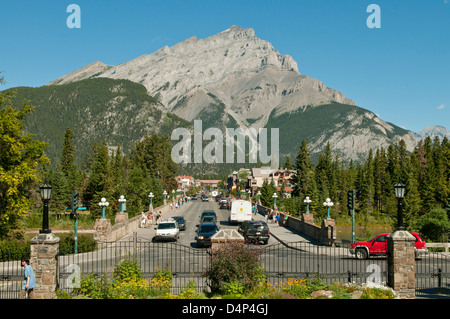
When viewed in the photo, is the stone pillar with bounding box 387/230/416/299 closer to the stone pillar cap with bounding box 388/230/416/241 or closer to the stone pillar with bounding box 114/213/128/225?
the stone pillar cap with bounding box 388/230/416/241

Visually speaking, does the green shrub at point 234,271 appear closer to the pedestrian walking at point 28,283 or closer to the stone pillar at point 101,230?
the pedestrian walking at point 28,283

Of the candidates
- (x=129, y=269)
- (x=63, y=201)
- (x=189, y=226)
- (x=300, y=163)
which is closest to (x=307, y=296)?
(x=129, y=269)

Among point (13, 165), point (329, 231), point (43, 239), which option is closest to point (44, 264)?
point (43, 239)

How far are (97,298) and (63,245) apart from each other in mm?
14836

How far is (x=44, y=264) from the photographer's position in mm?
12828

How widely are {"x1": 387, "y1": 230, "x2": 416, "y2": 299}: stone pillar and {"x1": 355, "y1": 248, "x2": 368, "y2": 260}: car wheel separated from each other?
10801mm

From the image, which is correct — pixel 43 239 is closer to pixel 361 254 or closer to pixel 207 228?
pixel 207 228

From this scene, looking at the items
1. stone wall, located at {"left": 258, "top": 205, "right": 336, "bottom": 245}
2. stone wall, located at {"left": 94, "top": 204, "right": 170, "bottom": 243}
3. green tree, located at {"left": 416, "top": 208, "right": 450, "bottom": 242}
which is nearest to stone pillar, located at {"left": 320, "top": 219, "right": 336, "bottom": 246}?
stone wall, located at {"left": 258, "top": 205, "right": 336, "bottom": 245}

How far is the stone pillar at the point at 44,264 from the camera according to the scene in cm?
1280

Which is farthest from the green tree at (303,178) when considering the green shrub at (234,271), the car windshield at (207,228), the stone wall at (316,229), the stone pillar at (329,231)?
the green shrub at (234,271)

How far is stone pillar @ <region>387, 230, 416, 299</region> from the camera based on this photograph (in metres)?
13.5

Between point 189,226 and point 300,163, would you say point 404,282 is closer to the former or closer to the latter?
point 189,226

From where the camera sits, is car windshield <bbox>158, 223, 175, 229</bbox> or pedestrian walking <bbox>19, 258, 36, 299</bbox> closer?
pedestrian walking <bbox>19, 258, 36, 299</bbox>
